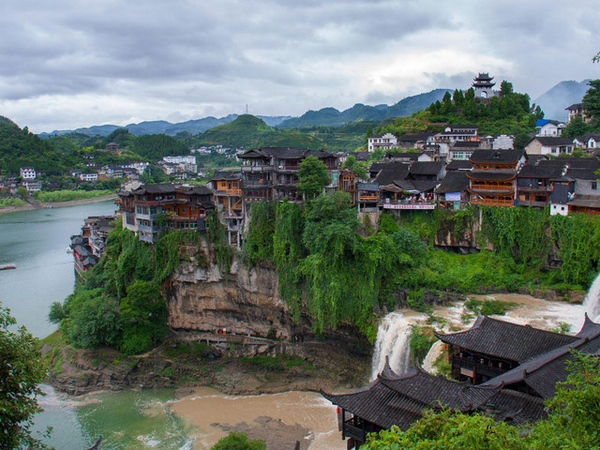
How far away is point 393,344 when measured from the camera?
28.0 metres

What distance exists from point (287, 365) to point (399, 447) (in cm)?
2346

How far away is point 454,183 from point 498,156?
12.3 feet

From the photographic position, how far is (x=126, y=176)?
398 feet

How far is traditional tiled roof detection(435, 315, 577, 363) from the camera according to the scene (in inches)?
754

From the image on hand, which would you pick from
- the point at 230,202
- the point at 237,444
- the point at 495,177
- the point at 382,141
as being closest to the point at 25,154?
the point at 382,141

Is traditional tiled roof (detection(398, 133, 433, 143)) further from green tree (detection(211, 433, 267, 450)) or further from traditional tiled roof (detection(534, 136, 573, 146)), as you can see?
green tree (detection(211, 433, 267, 450))

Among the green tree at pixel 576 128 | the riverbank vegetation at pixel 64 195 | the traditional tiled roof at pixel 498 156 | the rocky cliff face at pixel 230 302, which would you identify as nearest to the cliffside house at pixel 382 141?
the green tree at pixel 576 128

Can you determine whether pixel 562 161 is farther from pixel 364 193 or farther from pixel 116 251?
pixel 116 251

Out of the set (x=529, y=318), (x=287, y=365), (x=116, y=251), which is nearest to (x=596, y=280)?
(x=529, y=318)

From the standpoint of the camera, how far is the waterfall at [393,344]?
26.8m

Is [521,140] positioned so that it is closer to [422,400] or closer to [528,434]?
[422,400]

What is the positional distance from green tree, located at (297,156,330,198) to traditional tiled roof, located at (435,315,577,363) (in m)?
17.6

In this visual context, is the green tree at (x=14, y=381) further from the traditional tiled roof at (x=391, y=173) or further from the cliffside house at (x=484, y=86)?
the cliffside house at (x=484, y=86)

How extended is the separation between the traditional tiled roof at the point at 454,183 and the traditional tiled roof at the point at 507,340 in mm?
18086
